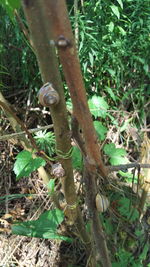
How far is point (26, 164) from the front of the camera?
84 centimetres

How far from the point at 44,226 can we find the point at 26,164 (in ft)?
0.72

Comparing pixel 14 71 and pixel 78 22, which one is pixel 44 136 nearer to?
pixel 14 71

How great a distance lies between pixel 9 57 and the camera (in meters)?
1.29

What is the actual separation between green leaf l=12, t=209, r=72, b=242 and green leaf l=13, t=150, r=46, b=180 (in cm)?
16

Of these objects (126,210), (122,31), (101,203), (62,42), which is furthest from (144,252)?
(62,42)

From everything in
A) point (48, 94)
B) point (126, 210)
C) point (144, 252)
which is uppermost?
point (48, 94)

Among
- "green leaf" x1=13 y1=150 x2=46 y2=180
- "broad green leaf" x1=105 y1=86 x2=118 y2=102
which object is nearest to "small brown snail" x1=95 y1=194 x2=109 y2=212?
"green leaf" x1=13 y1=150 x2=46 y2=180

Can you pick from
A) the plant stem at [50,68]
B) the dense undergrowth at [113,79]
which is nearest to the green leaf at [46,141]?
the dense undergrowth at [113,79]

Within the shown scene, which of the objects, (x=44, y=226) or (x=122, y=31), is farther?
(x=122, y=31)

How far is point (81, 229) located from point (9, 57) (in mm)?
829

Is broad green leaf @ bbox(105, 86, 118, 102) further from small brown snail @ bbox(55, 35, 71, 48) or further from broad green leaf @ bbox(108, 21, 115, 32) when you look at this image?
small brown snail @ bbox(55, 35, 71, 48)

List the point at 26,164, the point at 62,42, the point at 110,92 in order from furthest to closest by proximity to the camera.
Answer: the point at 110,92 < the point at 26,164 < the point at 62,42

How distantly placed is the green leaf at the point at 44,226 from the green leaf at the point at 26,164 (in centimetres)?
16

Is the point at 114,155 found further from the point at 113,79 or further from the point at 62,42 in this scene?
the point at 62,42
